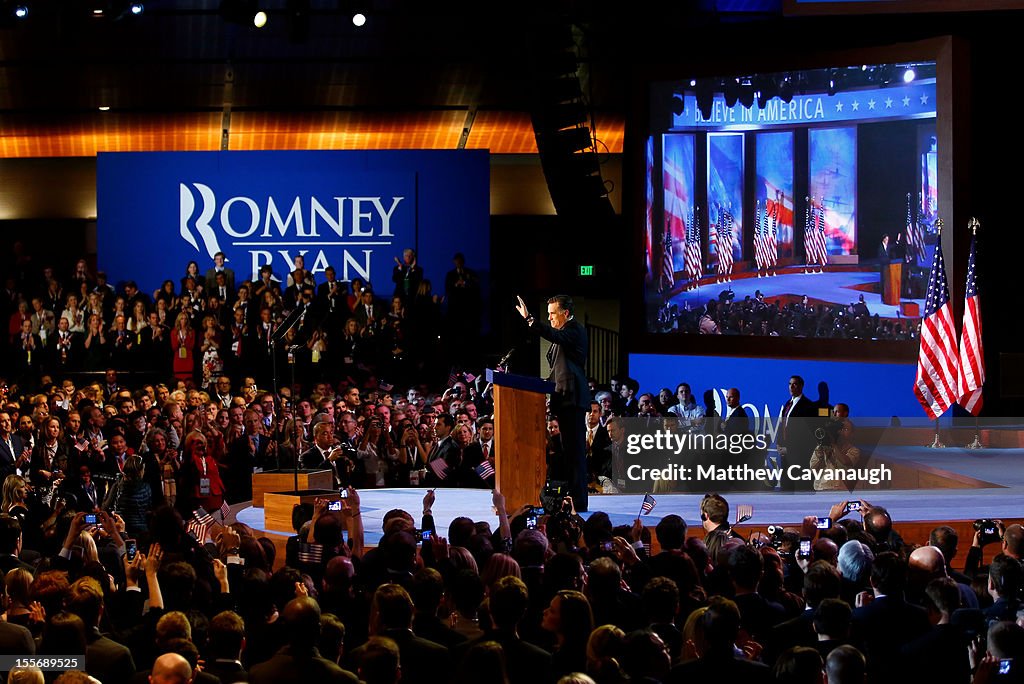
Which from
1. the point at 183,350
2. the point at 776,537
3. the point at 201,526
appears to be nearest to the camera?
the point at 776,537

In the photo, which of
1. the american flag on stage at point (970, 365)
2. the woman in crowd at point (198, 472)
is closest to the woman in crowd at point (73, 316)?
the woman in crowd at point (198, 472)

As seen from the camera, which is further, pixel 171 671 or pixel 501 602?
pixel 501 602

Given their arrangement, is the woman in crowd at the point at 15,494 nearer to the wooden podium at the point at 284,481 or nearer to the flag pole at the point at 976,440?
the wooden podium at the point at 284,481

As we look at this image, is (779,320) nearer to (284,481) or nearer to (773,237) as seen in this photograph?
(773,237)

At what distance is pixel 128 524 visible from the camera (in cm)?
908

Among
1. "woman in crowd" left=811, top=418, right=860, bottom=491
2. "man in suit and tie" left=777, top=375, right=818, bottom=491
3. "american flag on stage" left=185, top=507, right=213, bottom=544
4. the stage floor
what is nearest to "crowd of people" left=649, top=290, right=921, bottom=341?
the stage floor

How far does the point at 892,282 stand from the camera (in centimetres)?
1394

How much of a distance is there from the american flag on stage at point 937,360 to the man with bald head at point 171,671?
337 inches

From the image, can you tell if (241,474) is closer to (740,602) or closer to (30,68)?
(740,602)

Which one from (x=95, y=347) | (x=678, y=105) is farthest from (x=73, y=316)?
(x=678, y=105)

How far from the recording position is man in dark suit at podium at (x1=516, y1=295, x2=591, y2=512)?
8.39m

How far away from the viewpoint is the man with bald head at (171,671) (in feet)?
12.4

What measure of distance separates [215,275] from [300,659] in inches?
588

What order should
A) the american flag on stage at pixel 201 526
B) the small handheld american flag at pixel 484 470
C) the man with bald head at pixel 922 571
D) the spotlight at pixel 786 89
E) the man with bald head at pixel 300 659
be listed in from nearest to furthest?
the man with bald head at pixel 300 659, the man with bald head at pixel 922 571, the american flag on stage at pixel 201 526, the small handheld american flag at pixel 484 470, the spotlight at pixel 786 89
